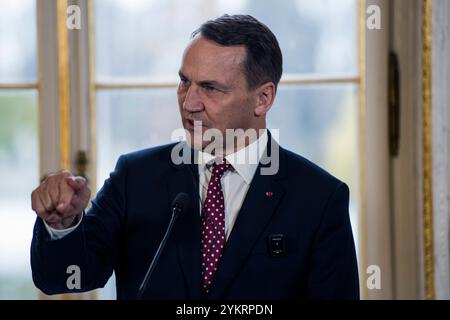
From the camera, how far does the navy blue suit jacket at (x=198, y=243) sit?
1314 millimetres

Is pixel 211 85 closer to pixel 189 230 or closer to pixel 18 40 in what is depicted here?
pixel 189 230

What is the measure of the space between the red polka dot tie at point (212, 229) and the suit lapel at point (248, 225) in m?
0.03

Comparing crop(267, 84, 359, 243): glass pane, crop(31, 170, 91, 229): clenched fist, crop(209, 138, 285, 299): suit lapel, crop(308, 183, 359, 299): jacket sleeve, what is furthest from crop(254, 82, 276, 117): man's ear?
crop(267, 84, 359, 243): glass pane

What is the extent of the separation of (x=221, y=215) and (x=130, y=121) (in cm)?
102

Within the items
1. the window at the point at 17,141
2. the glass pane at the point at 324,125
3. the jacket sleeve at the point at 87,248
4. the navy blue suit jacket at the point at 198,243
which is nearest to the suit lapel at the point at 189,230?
the navy blue suit jacket at the point at 198,243

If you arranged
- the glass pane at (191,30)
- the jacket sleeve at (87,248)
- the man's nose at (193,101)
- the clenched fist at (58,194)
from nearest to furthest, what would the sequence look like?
the clenched fist at (58,194) < the jacket sleeve at (87,248) < the man's nose at (193,101) < the glass pane at (191,30)

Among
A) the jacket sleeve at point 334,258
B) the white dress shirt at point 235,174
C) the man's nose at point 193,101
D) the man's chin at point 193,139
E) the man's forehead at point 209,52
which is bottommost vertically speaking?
the jacket sleeve at point 334,258

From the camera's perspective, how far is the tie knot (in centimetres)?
142

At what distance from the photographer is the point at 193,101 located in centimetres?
137

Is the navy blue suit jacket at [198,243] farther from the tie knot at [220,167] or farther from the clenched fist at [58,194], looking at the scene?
the clenched fist at [58,194]

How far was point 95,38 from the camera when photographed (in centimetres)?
232

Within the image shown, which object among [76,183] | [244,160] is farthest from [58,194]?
[244,160]

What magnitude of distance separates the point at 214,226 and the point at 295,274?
0.17m
